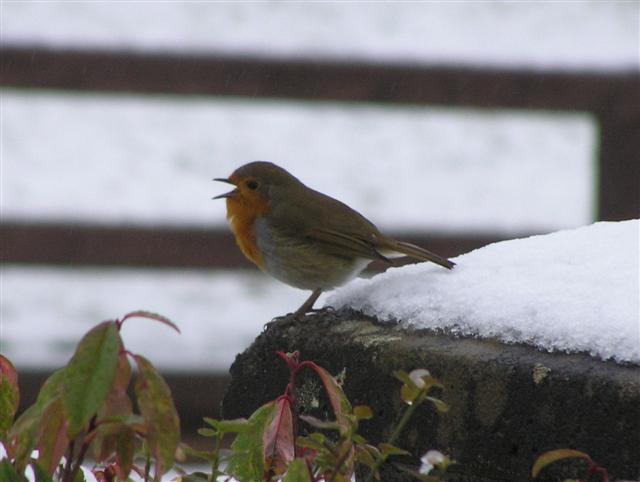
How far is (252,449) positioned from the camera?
133 cm

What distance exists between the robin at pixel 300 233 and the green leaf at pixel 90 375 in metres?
1.82

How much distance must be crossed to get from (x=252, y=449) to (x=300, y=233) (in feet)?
5.82

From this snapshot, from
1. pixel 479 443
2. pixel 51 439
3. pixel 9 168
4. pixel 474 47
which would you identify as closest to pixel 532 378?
pixel 479 443

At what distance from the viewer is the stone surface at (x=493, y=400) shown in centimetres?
140

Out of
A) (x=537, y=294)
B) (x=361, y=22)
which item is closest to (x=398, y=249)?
(x=537, y=294)

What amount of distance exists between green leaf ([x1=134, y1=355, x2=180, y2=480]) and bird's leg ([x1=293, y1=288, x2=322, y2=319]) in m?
0.98

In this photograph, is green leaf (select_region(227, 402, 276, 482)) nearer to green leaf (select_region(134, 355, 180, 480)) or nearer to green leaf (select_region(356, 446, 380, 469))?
green leaf (select_region(356, 446, 380, 469))

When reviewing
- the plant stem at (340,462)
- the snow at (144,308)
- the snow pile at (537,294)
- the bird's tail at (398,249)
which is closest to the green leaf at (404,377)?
the plant stem at (340,462)

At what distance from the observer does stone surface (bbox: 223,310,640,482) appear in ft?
4.58

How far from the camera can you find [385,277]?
2.10m

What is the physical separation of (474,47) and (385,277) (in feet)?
23.2

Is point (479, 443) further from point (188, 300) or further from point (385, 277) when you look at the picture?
point (188, 300)

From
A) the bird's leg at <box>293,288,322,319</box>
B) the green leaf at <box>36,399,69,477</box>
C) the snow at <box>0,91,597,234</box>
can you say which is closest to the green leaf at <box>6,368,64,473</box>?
the green leaf at <box>36,399,69,477</box>

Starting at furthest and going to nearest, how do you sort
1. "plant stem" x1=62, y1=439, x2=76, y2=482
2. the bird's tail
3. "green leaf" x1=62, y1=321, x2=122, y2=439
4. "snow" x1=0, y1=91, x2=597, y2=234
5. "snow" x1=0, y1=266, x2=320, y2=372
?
"snow" x1=0, y1=91, x2=597, y2=234 < "snow" x1=0, y1=266, x2=320, y2=372 < the bird's tail < "plant stem" x1=62, y1=439, x2=76, y2=482 < "green leaf" x1=62, y1=321, x2=122, y2=439
